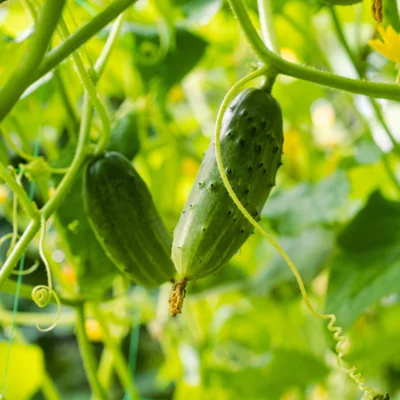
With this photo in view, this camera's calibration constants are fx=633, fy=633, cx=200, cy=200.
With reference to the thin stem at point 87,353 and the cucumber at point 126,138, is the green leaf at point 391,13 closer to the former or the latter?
the cucumber at point 126,138

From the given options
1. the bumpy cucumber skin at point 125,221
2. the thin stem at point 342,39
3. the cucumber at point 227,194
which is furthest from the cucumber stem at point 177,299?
the thin stem at point 342,39

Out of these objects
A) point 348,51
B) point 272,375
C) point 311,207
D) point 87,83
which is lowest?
point 272,375

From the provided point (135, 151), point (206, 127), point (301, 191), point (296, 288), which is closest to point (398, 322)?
point (296, 288)

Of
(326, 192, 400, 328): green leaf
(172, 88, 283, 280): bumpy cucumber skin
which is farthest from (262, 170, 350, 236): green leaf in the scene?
(172, 88, 283, 280): bumpy cucumber skin

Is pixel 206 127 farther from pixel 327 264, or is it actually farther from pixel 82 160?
pixel 82 160

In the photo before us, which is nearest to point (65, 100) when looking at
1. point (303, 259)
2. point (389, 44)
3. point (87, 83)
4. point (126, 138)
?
point (126, 138)

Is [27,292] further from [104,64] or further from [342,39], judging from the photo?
[342,39]
